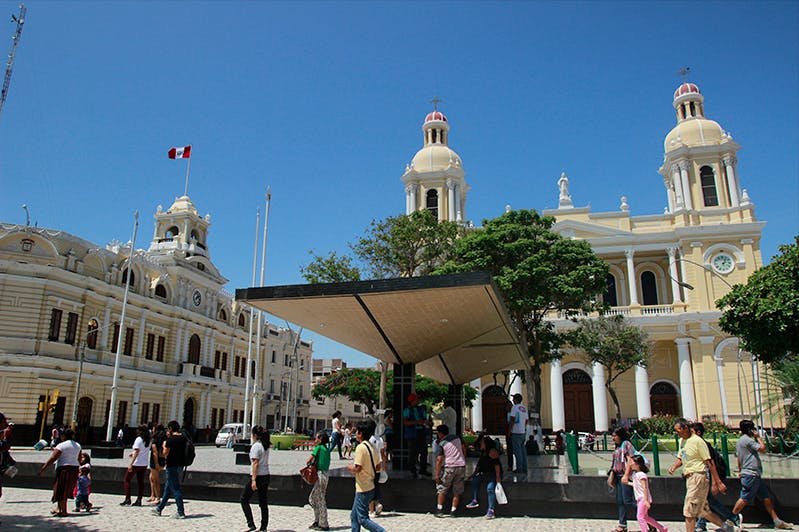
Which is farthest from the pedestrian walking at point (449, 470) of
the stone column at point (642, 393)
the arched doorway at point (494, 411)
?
the arched doorway at point (494, 411)

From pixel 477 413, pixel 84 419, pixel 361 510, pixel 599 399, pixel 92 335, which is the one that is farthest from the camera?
pixel 477 413

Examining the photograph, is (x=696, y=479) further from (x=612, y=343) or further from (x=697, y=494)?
(x=612, y=343)

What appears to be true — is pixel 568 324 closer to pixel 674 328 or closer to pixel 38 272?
pixel 674 328

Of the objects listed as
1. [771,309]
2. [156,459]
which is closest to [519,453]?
[156,459]

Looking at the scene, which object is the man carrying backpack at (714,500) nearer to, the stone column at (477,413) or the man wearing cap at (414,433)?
the man wearing cap at (414,433)

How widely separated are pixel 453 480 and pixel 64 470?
21.1ft

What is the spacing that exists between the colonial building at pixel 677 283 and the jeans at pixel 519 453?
86.3 ft

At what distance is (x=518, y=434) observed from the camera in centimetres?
1220

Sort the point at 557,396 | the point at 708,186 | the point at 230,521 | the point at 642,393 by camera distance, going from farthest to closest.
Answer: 1. the point at 708,186
2. the point at 557,396
3. the point at 642,393
4. the point at 230,521

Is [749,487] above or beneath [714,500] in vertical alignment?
above

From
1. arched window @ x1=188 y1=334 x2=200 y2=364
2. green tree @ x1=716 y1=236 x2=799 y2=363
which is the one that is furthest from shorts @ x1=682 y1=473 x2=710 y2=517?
arched window @ x1=188 y1=334 x2=200 y2=364

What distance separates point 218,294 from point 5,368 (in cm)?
1921

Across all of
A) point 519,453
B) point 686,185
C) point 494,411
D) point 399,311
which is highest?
point 686,185

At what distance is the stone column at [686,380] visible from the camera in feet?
120
